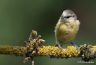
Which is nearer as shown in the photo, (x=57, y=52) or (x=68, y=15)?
(x=57, y=52)

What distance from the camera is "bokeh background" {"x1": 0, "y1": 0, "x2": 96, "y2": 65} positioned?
6.78m

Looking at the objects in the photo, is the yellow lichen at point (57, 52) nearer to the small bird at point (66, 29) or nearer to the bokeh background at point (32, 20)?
the small bird at point (66, 29)

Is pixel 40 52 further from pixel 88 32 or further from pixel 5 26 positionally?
pixel 88 32

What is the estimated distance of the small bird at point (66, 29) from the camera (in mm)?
4746

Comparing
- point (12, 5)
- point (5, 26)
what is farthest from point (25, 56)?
point (12, 5)

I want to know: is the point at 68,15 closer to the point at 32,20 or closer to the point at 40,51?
the point at 40,51

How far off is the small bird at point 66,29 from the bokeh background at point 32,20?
154 centimetres

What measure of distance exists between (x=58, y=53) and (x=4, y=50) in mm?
451

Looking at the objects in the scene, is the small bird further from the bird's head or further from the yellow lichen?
the yellow lichen

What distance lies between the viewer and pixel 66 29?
4781 mm

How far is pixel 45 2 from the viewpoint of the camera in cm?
743

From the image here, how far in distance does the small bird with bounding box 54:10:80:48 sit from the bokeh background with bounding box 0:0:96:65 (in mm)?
1544

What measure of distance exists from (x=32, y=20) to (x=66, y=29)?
280 cm

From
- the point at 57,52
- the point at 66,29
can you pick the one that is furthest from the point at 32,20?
the point at 57,52
